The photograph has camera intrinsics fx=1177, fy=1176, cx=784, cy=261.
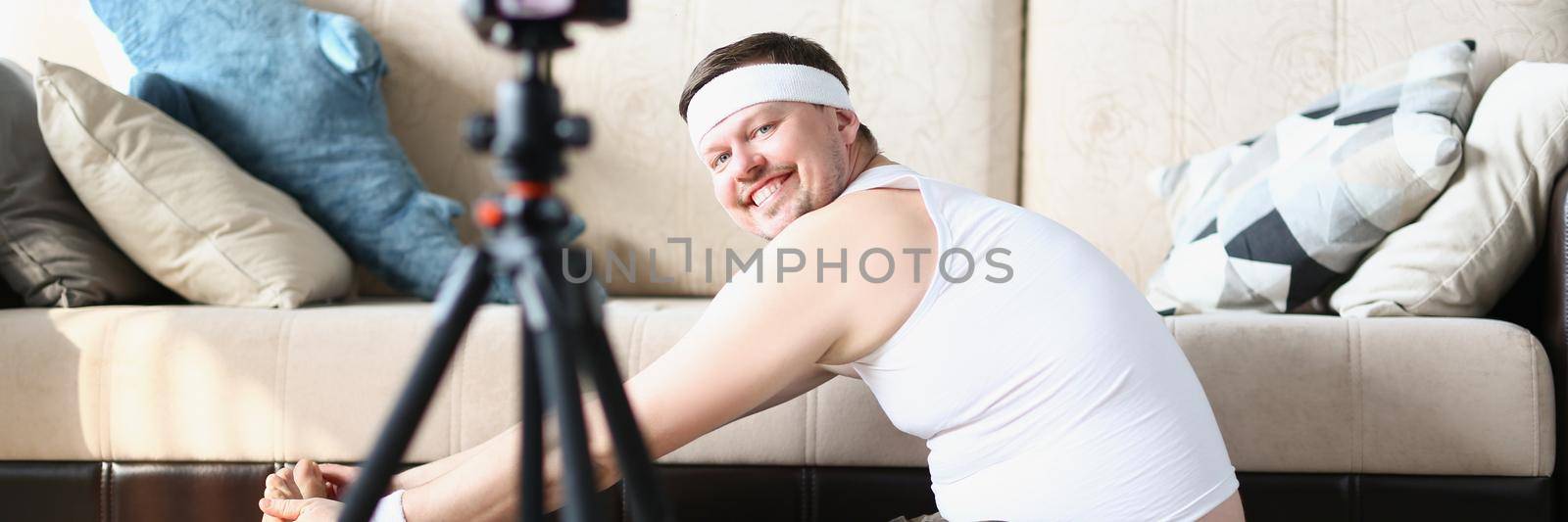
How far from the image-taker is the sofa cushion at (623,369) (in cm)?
147

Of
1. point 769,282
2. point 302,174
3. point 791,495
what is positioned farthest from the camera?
point 302,174

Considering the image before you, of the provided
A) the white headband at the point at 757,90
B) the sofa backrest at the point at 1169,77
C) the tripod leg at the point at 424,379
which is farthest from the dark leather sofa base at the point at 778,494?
the tripod leg at the point at 424,379

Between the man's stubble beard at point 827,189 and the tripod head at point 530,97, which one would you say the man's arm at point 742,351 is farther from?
the tripod head at point 530,97

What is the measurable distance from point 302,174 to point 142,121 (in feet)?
0.89

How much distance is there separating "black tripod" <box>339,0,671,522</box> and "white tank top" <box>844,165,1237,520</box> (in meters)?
0.63

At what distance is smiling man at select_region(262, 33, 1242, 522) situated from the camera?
1055 mm

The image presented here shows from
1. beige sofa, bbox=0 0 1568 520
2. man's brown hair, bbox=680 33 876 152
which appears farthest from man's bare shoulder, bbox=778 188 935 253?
beige sofa, bbox=0 0 1568 520

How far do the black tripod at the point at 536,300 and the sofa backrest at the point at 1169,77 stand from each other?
69.1 inches

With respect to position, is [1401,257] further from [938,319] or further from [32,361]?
[32,361]

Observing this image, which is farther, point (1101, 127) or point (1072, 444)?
point (1101, 127)

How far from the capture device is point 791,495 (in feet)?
5.03

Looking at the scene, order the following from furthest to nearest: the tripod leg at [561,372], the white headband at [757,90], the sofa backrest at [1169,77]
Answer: the sofa backrest at [1169,77]
the white headband at [757,90]
the tripod leg at [561,372]

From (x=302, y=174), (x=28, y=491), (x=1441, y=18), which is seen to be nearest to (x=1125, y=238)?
(x=1441, y=18)

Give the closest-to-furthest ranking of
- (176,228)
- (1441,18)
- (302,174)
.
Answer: (176,228)
(302,174)
(1441,18)
